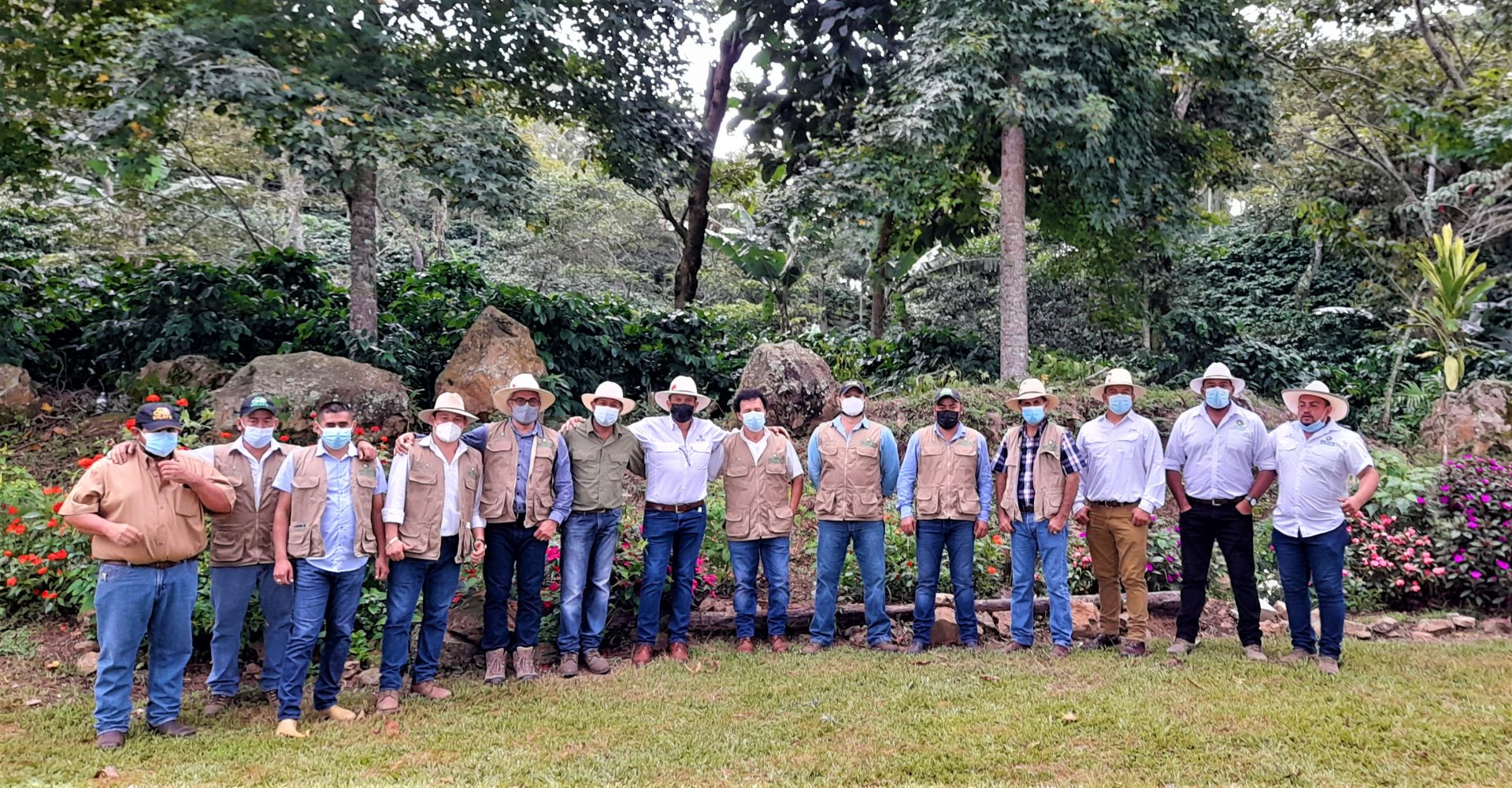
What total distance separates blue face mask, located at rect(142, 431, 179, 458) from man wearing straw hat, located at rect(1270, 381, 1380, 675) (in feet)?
20.2

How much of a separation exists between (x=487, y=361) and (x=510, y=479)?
532 cm

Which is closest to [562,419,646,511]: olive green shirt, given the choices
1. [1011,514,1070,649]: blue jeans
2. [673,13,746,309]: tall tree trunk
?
[1011,514,1070,649]: blue jeans

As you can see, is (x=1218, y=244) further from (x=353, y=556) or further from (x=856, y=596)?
(x=353, y=556)

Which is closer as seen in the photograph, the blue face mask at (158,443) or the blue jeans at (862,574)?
the blue face mask at (158,443)

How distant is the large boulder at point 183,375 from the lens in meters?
9.29

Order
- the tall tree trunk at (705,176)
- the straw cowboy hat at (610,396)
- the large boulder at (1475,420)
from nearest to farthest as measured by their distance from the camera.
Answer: the straw cowboy hat at (610,396) → the large boulder at (1475,420) → the tall tree trunk at (705,176)

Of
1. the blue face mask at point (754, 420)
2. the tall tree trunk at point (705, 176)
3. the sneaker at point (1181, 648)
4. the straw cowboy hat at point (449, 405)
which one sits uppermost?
the tall tree trunk at point (705, 176)

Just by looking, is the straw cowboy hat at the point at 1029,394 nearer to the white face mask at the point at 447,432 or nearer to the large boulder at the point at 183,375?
the white face mask at the point at 447,432

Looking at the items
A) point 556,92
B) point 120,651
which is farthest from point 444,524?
point 556,92

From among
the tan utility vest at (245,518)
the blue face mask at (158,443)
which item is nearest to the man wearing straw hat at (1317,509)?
the tan utility vest at (245,518)

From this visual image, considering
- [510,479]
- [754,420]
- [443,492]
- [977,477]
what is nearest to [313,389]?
[510,479]

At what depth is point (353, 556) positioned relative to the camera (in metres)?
4.67

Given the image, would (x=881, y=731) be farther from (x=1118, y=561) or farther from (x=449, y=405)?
(x=449, y=405)

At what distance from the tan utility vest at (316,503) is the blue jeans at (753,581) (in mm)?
2324
